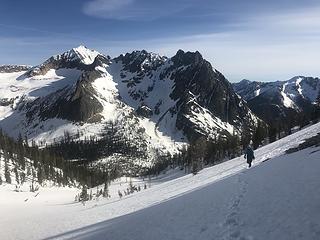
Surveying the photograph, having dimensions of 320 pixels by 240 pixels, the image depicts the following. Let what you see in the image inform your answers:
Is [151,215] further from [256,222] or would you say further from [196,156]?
[196,156]

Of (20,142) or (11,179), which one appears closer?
(11,179)

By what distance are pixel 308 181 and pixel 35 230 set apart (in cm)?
3067

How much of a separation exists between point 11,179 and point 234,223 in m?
128

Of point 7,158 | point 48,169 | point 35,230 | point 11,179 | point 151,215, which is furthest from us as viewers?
point 48,169

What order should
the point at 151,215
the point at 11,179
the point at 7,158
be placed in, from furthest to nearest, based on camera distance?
1. the point at 7,158
2. the point at 11,179
3. the point at 151,215

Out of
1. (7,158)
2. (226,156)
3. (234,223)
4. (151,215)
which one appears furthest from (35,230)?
(226,156)

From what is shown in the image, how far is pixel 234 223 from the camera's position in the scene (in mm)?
20609

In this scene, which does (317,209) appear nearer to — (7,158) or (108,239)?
(108,239)

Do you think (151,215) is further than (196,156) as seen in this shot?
No

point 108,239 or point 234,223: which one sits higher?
point 234,223

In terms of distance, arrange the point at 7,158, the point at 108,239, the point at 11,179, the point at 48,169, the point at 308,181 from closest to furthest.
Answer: the point at 308,181, the point at 108,239, the point at 11,179, the point at 7,158, the point at 48,169

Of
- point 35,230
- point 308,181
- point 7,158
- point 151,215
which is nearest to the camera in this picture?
point 308,181

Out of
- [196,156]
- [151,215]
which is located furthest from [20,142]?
[151,215]

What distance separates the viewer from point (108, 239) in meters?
26.3
